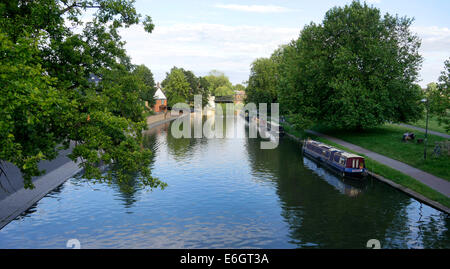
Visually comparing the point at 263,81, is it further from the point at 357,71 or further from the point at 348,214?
the point at 348,214

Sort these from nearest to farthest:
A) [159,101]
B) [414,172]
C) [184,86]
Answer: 1. [414,172]
2. [159,101]
3. [184,86]

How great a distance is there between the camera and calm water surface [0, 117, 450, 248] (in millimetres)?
15844

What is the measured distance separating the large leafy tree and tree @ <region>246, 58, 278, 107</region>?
70.4m

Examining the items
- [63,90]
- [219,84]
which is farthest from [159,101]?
[63,90]

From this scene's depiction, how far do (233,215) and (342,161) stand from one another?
13.6m

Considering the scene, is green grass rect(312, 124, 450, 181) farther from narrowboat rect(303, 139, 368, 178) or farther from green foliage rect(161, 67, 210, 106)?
green foliage rect(161, 67, 210, 106)

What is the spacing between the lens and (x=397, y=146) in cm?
3694

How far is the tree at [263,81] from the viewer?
8789 cm

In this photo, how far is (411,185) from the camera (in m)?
24.2

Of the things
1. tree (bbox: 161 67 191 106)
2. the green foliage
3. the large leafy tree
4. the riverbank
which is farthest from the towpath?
tree (bbox: 161 67 191 106)

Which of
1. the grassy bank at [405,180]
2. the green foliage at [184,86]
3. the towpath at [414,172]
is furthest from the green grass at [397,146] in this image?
the green foliage at [184,86]

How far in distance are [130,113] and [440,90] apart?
889 inches
